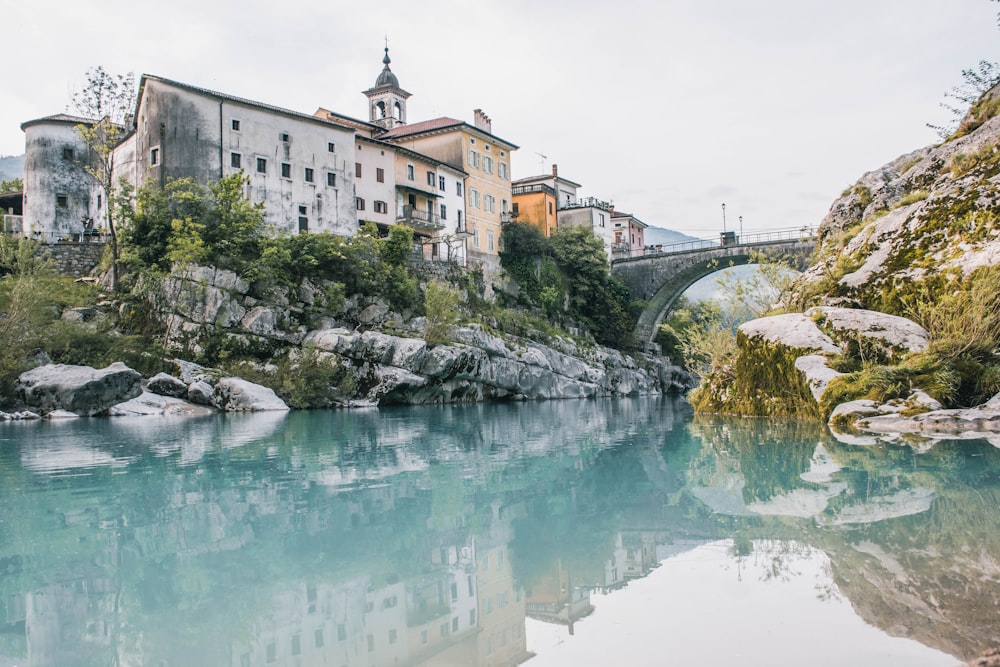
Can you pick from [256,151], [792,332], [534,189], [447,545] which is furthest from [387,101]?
[447,545]

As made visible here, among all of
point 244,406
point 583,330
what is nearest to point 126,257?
point 244,406

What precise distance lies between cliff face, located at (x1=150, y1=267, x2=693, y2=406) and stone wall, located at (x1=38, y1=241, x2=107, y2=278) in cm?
614

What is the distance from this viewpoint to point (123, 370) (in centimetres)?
2844

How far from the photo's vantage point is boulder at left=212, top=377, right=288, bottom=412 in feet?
101

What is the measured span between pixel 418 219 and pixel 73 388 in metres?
26.9

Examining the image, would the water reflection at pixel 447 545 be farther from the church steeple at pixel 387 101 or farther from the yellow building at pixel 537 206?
the church steeple at pixel 387 101

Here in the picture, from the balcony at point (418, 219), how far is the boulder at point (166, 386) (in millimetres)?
21458

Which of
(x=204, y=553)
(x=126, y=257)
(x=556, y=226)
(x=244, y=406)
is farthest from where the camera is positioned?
(x=556, y=226)

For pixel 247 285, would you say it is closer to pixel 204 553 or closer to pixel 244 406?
pixel 244 406

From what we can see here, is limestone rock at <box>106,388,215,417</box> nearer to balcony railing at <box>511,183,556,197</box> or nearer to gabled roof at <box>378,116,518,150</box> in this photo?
gabled roof at <box>378,116,518,150</box>

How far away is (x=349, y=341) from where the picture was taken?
37.2 meters

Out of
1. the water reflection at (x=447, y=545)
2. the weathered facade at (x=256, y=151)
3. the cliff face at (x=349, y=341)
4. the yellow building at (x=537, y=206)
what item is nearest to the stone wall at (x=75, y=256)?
the weathered facade at (x=256, y=151)

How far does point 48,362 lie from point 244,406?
767 centimetres

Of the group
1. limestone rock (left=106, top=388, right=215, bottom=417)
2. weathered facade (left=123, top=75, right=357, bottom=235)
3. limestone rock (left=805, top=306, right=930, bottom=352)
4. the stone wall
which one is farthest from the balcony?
limestone rock (left=805, top=306, right=930, bottom=352)
